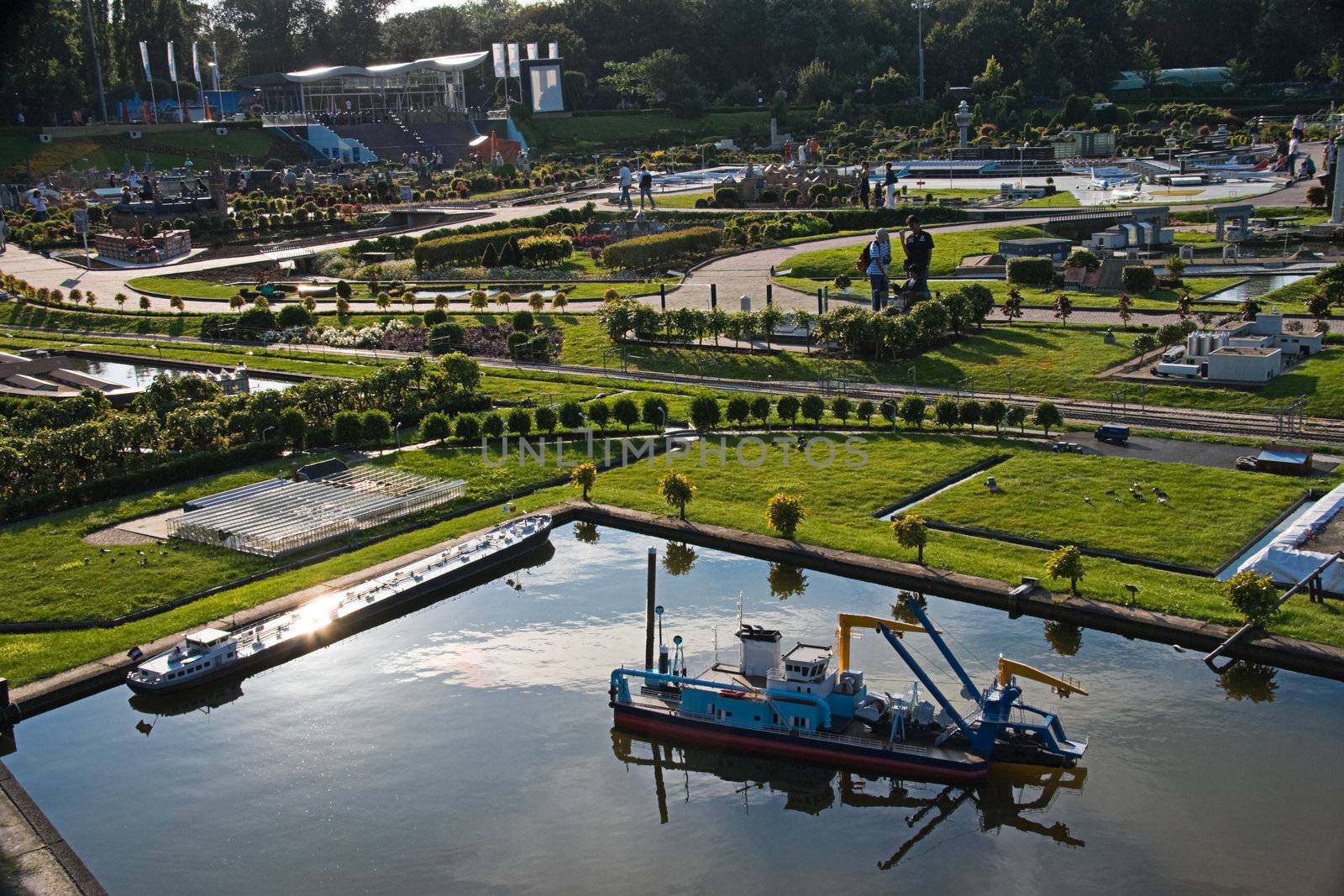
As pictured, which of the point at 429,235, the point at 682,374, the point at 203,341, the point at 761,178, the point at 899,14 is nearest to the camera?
the point at 682,374

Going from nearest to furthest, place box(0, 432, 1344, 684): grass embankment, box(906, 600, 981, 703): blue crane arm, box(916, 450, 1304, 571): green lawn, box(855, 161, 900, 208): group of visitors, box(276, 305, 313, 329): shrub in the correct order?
box(906, 600, 981, 703): blue crane arm, box(0, 432, 1344, 684): grass embankment, box(916, 450, 1304, 571): green lawn, box(276, 305, 313, 329): shrub, box(855, 161, 900, 208): group of visitors

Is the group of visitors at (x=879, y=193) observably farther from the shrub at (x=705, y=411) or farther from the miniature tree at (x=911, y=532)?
the miniature tree at (x=911, y=532)

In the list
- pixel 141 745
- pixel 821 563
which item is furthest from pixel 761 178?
pixel 141 745

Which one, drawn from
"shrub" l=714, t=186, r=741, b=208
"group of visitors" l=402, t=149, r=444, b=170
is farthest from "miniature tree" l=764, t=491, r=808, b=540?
"group of visitors" l=402, t=149, r=444, b=170

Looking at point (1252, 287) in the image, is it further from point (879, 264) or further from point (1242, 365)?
point (879, 264)

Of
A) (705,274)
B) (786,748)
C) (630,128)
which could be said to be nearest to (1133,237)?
(705,274)

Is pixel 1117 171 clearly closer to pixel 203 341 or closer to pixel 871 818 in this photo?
pixel 203 341

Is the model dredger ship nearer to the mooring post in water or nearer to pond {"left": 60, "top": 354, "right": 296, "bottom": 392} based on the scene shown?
the mooring post in water
